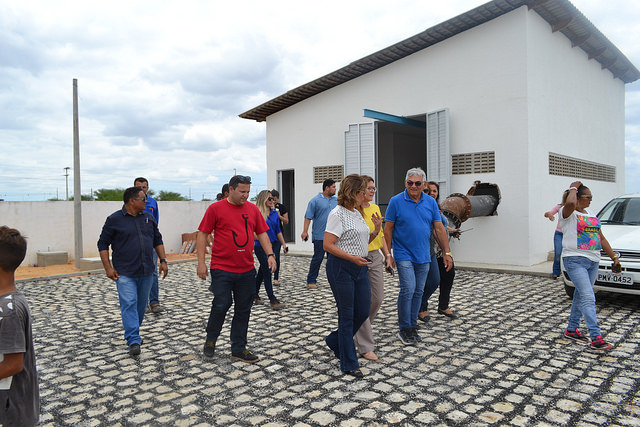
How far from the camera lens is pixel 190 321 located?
20.0ft

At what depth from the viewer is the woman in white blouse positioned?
12.9ft

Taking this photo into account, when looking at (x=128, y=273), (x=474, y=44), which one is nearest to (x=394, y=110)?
(x=474, y=44)

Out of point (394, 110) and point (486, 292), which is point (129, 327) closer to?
point (486, 292)

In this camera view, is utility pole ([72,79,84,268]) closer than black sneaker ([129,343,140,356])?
No

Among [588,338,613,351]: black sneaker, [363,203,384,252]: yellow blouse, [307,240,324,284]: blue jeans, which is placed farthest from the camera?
[307,240,324,284]: blue jeans

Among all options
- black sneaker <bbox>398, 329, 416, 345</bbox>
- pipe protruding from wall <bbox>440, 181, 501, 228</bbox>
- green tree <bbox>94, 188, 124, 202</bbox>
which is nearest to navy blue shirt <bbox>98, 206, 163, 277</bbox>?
black sneaker <bbox>398, 329, 416, 345</bbox>

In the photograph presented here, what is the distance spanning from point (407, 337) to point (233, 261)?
2009mm

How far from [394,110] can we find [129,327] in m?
9.35

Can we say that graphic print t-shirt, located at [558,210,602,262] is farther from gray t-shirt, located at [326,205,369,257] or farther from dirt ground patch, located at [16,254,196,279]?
dirt ground patch, located at [16,254,196,279]

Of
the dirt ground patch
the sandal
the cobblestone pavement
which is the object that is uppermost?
the sandal

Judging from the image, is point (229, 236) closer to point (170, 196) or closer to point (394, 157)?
point (394, 157)

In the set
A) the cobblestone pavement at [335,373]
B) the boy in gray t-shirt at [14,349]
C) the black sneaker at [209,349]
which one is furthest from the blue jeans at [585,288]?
the boy in gray t-shirt at [14,349]

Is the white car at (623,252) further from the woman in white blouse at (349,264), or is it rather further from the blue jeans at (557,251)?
the woman in white blouse at (349,264)

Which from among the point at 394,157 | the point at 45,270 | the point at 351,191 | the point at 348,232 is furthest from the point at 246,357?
the point at 394,157
